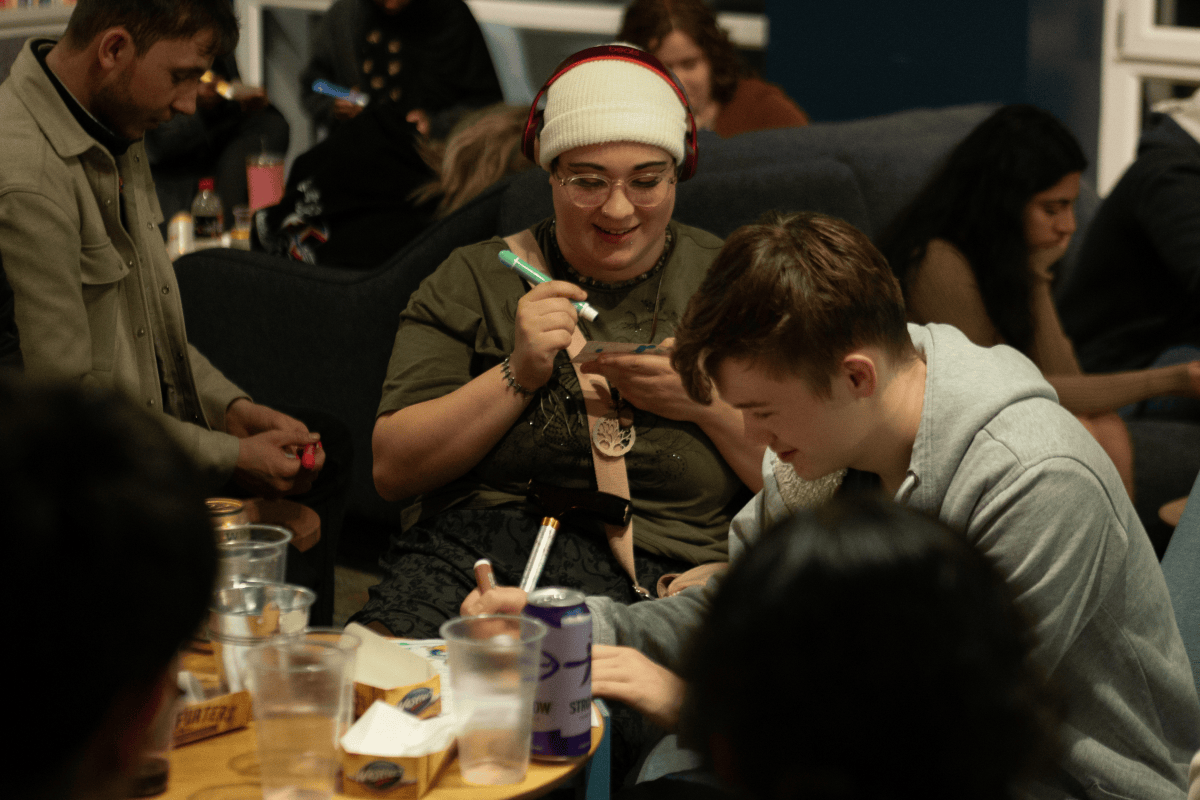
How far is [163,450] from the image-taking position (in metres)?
0.57

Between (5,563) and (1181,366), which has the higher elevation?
(5,563)

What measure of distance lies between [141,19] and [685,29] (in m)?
2.51

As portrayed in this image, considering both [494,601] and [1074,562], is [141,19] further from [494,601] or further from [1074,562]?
[1074,562]

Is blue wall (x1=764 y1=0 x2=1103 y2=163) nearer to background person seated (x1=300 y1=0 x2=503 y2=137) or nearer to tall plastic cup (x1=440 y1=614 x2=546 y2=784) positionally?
background person seated (x1=300 y1=0 x2=503 y2=137)

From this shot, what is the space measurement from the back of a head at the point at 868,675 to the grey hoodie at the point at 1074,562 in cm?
51

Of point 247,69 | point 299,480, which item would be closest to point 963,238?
point 299,480

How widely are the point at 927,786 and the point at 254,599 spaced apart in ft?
2.55

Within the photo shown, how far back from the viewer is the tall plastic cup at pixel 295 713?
1.02 metres

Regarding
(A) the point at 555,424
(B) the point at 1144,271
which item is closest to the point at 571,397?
(A) the point at 555,424

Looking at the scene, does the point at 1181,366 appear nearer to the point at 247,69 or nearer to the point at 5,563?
the point at 5,563

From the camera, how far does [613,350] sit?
1.82 meters


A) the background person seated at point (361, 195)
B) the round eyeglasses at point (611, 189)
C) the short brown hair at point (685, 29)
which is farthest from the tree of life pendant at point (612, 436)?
the short brown hair at point (685, 29)

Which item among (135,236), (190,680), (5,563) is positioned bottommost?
(190,680)

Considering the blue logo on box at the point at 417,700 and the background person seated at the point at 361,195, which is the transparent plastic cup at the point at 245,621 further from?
the background person seated at the point at 361,195
